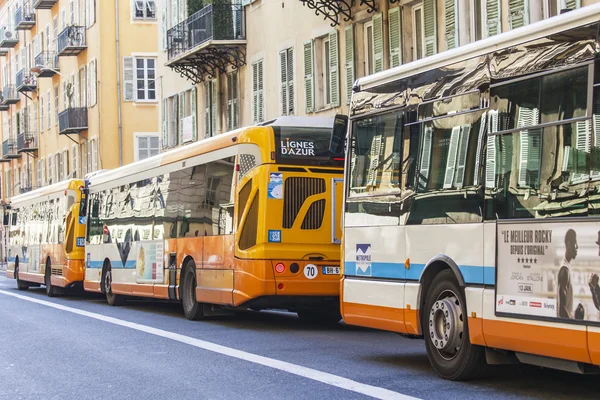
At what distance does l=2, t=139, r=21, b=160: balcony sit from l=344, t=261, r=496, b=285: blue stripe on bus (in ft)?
211

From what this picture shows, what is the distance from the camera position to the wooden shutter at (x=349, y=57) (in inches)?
1077

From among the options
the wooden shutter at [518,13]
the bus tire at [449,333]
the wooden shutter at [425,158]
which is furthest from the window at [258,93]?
the bus tire at [449,333]

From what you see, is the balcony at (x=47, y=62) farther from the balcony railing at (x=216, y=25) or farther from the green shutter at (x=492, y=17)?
the green shutter at (x=492, y=17)

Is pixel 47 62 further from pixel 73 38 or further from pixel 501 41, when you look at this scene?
pixel 501 41

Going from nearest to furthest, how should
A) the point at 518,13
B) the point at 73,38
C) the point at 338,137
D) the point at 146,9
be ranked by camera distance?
the point at 338,137, the point at 518,13, the point at 146,9, the point at 73,38

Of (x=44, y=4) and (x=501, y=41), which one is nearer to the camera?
(x=501, y=41)

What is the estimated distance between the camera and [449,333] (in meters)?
10.5

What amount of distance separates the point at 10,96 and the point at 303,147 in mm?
63914

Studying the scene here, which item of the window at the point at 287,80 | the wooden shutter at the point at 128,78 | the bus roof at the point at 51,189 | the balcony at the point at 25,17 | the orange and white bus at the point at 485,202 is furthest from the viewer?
the balcony at the point at 25,17

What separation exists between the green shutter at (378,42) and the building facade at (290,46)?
0.9 inches

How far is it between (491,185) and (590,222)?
1.51 m

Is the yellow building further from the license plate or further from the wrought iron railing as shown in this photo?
the license plate

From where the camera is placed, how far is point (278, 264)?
55.1 ft

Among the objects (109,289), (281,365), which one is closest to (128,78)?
(109,289)
